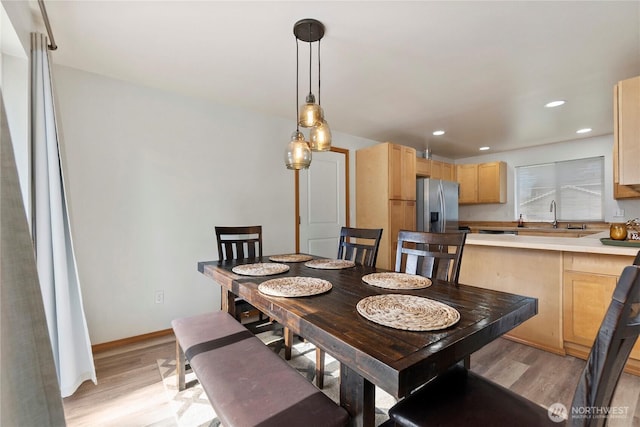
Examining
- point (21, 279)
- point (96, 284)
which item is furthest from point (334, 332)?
point (96, 284)

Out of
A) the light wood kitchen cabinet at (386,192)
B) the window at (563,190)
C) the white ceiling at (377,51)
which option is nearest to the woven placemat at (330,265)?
the white ceiling at (377,51)

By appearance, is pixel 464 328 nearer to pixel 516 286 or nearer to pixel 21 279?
pixel 21 279

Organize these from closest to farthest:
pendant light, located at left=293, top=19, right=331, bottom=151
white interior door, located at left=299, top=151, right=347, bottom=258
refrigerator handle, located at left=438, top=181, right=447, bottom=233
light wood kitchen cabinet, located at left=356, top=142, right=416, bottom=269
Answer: pendant light, located at left=293, top=19, right=331, bottom=151
white interior door, located at left=299, top=151, right=347, bottom=258
light wood kitchen cabinet, located at left=356, top=142, right=416, bottom=269
refrigerator handle, located at left=438, top=181, right=447, bottom=233

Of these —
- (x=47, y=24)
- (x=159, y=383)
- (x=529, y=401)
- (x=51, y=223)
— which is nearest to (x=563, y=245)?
(x=529, y=401)

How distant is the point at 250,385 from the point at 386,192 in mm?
3081

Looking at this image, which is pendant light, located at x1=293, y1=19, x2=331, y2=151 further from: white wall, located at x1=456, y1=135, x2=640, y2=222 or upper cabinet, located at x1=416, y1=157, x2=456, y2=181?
white wall, located at x1=456, y1=135, x2=640, y2=222

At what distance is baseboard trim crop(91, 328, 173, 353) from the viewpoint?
2.32 meters

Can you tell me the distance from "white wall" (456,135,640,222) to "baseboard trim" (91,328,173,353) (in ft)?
18.4

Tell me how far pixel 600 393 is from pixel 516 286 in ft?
6.84

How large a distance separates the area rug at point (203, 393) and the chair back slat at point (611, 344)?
1183mm

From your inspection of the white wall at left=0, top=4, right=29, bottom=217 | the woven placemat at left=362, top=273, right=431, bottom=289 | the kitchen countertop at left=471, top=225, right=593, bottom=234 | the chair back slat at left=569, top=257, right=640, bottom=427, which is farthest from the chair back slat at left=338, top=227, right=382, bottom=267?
the kitchen countertop at left=471, top=225, right=593, bottom=234

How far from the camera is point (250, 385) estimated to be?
3.52 feet

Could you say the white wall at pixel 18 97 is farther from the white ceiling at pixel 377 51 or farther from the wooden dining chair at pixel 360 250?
the wooden dining chair at pixel 360 250

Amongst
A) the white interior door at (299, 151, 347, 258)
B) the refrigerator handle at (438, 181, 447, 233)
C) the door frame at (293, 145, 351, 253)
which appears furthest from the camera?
the refrigerator handle at (438, 181, 447, 233)
